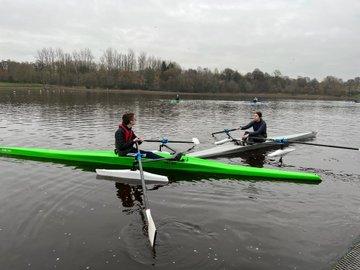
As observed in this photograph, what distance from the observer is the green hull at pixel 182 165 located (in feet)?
39.5

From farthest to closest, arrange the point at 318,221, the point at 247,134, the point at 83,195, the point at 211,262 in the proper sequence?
the point at 247,134 → the point at 83,195 → the point at 318,221 → the point at 211,262

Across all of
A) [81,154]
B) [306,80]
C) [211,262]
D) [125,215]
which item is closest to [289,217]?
[211,262]

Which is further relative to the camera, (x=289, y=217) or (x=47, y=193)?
(x=47, y=193)

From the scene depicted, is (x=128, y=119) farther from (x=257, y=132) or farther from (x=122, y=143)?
(x=257, y=132)

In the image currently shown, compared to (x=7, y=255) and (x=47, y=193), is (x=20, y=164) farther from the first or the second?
(x=7, y=255)

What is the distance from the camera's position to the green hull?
39.5 ft

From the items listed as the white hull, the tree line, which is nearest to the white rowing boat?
the white hull

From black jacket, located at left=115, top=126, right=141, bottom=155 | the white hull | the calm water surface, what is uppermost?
black jacket, located at left=115, top=126, right=141, bottom=155

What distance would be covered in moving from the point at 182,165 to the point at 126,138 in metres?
2.22

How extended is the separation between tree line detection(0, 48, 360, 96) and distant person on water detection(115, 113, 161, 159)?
95530 millimetres

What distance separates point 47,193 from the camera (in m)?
10.3

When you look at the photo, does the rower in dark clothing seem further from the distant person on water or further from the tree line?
the tree line

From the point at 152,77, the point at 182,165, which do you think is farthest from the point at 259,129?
the point at 152,77

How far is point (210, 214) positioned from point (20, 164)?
8.29 metres
